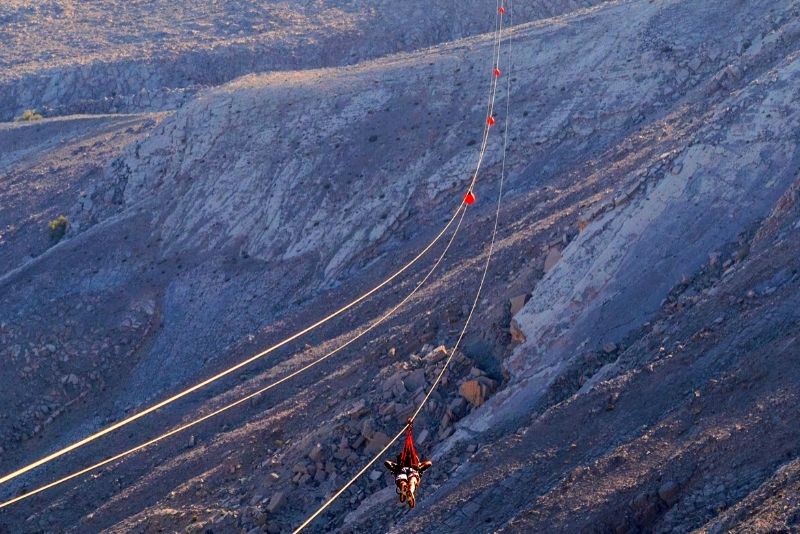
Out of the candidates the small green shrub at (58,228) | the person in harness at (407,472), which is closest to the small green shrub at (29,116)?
the small green shrub at (58,228)

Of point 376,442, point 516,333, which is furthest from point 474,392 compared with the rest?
point 376,442

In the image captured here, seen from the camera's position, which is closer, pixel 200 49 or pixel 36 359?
pixel 36 359

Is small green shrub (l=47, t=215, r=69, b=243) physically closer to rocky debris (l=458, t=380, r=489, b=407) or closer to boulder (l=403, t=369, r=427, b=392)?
boulder (l=403, t=369, r=427, b=392)

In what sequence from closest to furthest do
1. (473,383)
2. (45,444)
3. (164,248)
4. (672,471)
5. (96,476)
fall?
(672,471), (473,383), (96,476), (45,444), (164,248)

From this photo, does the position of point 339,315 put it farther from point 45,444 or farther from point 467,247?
point 45,444

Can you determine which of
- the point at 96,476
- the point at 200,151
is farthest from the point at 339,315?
the point at 200,151

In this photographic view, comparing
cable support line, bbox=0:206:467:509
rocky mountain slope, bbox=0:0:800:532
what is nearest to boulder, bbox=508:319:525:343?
rocky mountain slope, bbox=0:0:800:532
